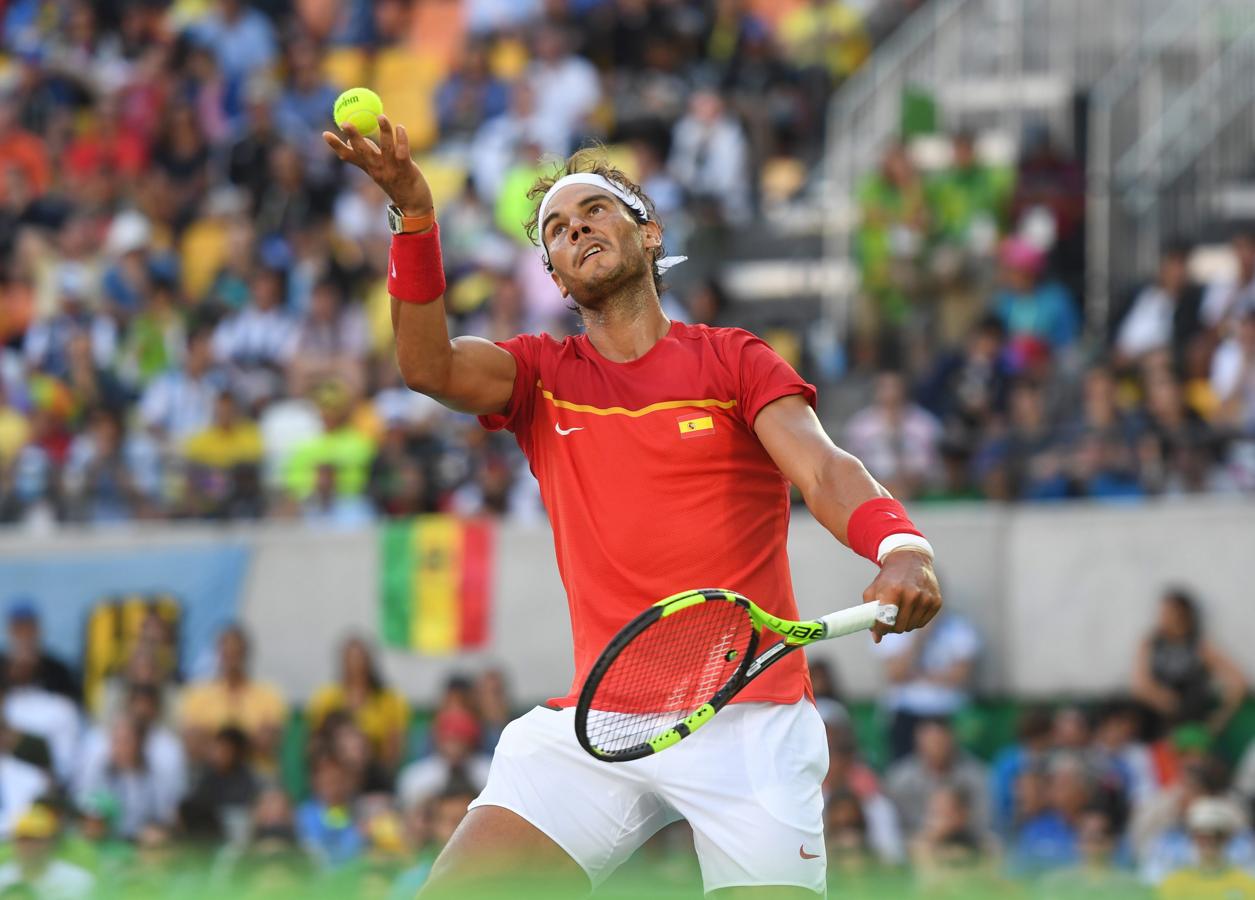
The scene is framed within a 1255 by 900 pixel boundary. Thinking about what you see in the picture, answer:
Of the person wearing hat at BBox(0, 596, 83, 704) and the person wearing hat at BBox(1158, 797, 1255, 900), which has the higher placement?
the person wearing hat at BBox(0, 596, 83, 704)

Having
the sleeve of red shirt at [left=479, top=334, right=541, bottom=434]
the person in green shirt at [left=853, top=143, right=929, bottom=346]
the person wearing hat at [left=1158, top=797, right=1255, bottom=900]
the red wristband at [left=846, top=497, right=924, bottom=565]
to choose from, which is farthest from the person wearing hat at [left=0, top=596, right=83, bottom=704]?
the red wristband at [left=846, top=497, right=924, bottom=565]

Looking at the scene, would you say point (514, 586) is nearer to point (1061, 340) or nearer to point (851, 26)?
point (1061, 340)

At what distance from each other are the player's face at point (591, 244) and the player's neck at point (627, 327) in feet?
0.16

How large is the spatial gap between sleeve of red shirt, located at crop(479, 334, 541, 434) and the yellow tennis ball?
73 cm

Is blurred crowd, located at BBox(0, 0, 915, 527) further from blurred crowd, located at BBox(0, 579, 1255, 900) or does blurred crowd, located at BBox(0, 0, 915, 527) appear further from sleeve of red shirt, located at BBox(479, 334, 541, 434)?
sleeve of red shirt, located at BBox(479, 334, 541, 434)

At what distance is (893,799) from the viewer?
38.6 ft

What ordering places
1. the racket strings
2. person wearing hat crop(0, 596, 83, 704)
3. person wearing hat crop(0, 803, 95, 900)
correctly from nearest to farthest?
1. the racket strings
2. person wearing hat crop(0, 803, 95, 900)
3. person wearing hat crop(0, 596, 83, 704)

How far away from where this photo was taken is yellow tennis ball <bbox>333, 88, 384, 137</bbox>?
5562 mm

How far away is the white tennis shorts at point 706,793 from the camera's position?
18.0 ft

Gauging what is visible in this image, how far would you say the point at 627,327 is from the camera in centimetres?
598

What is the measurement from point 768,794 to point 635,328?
135cm

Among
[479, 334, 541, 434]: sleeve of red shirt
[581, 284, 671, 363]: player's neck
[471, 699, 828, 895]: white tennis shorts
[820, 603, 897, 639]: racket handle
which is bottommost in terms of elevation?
[471, 699, 828, 895]: white tennis shorts

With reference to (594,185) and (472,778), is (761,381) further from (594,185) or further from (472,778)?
(472,778)

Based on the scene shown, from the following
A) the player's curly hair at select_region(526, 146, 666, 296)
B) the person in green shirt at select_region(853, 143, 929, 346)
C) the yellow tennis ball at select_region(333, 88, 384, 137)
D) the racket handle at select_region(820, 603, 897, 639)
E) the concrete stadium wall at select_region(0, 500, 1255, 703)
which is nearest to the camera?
the racket handle at select_region(820, 603, 897, 639)
